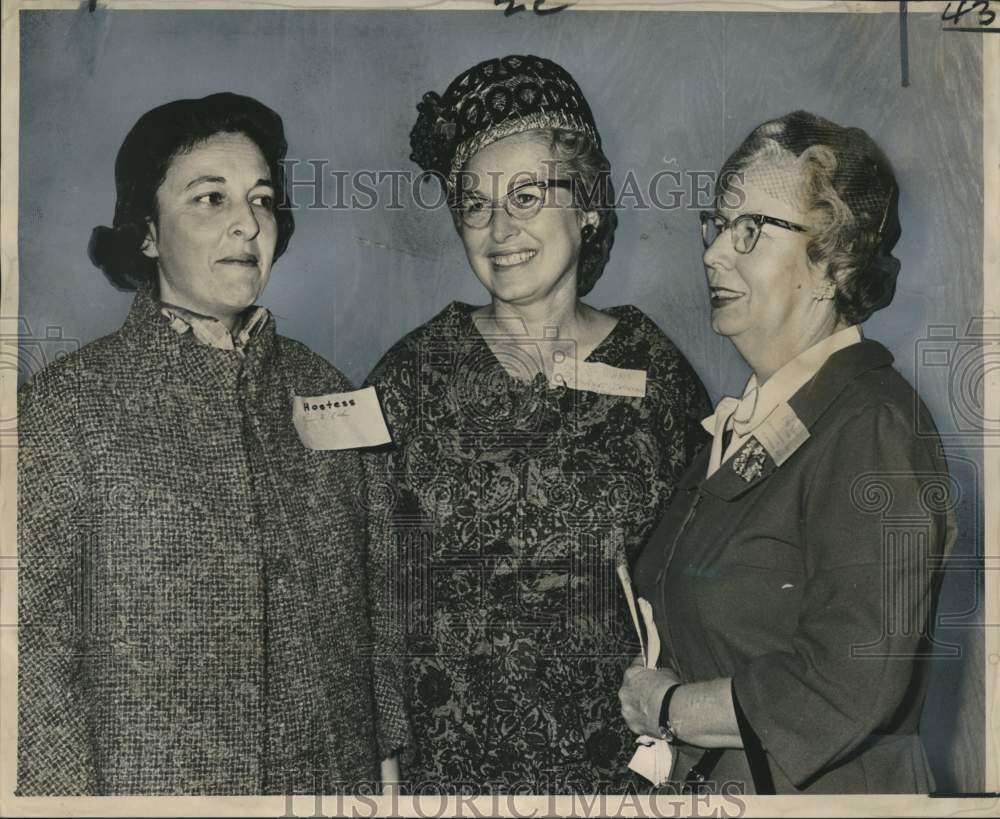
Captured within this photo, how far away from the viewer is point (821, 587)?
259 cm

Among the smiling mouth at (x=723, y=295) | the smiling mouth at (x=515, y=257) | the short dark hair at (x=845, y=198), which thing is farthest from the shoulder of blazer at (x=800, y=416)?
the smiling mouth at (x=515, y=257)

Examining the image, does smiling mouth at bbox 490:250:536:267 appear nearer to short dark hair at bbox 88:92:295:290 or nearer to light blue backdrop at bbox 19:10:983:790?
light blue backdrop at bbox 19:10:983:790

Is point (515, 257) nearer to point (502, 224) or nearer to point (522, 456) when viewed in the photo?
point (502, 224)

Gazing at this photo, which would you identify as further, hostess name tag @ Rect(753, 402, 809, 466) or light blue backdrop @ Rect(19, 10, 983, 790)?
light blue backdrop @ Rect(19, 10, 983, 790)

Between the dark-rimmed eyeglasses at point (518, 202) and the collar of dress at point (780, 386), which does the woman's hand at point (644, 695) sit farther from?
the dark-rimmed eyeglasses at point (518, 202)

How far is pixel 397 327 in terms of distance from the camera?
9.25 ft

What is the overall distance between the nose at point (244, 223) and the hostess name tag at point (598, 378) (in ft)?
2.31

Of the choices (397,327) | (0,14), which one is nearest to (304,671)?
(397,327)

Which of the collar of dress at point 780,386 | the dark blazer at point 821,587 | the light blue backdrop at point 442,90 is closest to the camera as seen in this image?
the dark blazer at point 821,587

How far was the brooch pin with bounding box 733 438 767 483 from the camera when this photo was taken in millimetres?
2627

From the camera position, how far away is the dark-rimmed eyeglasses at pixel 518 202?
278cm

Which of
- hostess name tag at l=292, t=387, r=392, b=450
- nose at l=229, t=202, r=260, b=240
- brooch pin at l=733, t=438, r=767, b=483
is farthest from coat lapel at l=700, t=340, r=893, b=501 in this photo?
nose at l=229, t=202, r=260, b=240

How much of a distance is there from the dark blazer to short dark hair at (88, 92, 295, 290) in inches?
44.1

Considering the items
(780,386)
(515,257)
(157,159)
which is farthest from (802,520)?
(157,159)
